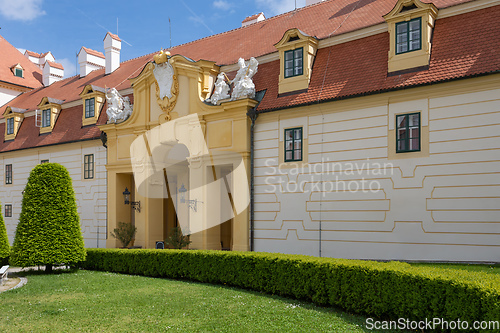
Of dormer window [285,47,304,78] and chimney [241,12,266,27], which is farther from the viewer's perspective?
chimney [241,12,266,27]

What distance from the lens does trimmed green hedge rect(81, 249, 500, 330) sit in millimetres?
7551

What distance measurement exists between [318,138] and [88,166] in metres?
14.2

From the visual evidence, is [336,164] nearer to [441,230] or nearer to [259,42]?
[441,230]

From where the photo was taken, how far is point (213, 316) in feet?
30.6

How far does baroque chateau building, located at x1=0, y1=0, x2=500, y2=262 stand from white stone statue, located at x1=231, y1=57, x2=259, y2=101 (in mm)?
86

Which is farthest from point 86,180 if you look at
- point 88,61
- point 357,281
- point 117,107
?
point 357,281

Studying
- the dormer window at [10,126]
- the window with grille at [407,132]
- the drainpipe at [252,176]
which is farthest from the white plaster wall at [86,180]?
the window with grille at [407,132]

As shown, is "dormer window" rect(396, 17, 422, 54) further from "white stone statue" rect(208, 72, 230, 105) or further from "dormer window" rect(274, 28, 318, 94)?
"white stone statue" rect(208, 72, 230, 105)

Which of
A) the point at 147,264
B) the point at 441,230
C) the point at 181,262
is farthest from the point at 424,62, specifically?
the point at 147,264

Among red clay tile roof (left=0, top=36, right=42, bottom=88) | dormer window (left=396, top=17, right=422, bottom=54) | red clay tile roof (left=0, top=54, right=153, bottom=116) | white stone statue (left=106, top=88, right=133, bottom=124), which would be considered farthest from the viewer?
red clay tile roof (left=0, top=36, right=42, bottom=88)

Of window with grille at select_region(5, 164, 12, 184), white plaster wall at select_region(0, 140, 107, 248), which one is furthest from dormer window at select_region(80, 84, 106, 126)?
window with grille at select_region(5, 164, 12, 184)

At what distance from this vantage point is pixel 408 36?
47.8 feet

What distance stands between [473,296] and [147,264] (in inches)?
433

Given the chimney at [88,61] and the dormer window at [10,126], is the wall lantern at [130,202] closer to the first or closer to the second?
the dormer window at [10,126]
